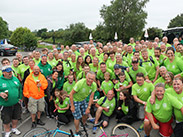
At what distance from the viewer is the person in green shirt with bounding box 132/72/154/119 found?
4.37 m

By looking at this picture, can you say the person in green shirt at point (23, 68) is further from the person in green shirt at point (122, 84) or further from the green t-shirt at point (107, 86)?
the person in green shirt at point (122, 84)

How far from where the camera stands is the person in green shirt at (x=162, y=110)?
133 inches

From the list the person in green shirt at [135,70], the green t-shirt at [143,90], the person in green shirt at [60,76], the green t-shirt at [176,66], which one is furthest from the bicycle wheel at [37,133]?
the green t-shirt at [176,66]

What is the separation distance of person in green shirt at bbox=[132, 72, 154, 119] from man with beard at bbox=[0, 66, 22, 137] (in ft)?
11.3

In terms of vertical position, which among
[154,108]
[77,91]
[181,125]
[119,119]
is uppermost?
[77,91]

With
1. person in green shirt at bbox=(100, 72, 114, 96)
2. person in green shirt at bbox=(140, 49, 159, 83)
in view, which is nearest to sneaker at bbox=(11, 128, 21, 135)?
person in green shirt at bbox=(100, 72, 114, 96)

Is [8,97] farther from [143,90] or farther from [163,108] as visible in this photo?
[163,108]

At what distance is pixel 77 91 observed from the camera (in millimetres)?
3971

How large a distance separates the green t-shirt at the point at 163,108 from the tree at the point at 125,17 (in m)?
23.5

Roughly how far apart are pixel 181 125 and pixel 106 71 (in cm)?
292

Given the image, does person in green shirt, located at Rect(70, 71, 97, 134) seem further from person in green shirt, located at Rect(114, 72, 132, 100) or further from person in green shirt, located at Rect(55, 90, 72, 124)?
person in green shirt, located at Rect(114, 72, 132, 100)

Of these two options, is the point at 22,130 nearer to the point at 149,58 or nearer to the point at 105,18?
the point at 149,58

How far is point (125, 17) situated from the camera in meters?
24.8

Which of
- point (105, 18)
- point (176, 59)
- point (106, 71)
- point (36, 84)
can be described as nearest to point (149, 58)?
point (176, 59)
